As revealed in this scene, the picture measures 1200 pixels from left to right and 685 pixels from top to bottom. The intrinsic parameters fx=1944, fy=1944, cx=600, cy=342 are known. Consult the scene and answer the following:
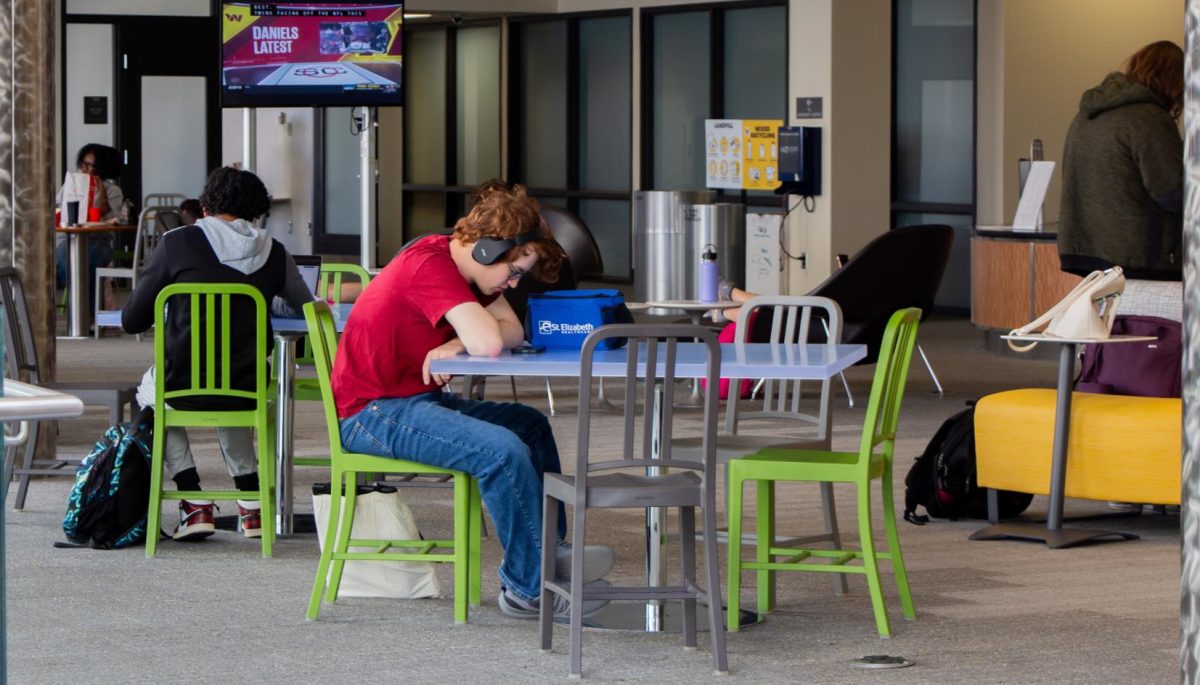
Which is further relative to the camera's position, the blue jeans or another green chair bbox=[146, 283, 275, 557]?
another green chair bbox=[146, 283, 275, 557]

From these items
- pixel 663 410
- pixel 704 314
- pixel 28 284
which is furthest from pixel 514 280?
pixel 704 314

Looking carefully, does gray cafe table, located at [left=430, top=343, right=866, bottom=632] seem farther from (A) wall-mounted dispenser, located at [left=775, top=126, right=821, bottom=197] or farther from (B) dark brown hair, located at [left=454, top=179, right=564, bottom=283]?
(A) wall-mounted dispenser, located at [left=775, top=126, right=821, bottom=197]

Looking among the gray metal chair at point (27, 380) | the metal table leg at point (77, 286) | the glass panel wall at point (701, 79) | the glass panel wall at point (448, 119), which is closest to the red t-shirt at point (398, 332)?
the gray metal chair at point (27, 380)

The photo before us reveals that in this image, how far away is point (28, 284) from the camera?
7.64 meters

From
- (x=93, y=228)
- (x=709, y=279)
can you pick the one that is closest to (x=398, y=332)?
(x=709, y=279)

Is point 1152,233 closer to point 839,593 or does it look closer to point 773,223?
point 839,593

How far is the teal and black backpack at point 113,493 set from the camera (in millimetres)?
5902

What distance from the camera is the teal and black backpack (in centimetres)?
590

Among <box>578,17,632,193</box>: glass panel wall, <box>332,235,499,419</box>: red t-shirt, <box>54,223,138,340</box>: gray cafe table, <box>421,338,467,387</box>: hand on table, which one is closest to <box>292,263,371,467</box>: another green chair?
<box>332,235,499,419</box>: red t-shirt

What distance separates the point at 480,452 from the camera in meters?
4.74

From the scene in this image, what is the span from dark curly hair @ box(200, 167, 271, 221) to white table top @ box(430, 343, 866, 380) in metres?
1.55

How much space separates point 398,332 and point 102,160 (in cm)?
967

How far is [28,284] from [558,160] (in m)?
11.1

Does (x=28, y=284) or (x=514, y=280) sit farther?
(x=28, y=284)
